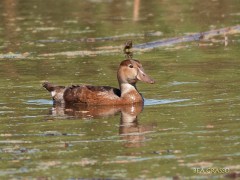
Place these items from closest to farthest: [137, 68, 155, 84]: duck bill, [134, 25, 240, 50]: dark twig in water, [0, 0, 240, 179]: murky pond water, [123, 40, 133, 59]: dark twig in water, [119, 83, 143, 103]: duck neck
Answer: [0, 0, 240, 179]: murky pond water < [119, 83, 143, 103]: duck neck < [137, 68, 155, 84]: duck bill < [123, 40, 133, 59]: dark twig in water < [134, 25, 240, 50]: dark twig in water

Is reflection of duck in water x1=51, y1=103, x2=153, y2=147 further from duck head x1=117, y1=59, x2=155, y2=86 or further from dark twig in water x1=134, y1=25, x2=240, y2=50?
dark twig in water x1=134, y1=25, x2=240, y2=50

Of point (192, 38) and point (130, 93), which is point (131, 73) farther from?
point (192, 38)

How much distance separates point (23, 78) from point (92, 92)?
2.67 meters

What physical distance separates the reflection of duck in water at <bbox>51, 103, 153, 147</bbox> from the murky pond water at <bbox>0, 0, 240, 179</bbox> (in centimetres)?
1

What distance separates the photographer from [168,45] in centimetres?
2034

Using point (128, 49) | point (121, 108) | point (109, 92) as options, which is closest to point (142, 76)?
point (109, 92)

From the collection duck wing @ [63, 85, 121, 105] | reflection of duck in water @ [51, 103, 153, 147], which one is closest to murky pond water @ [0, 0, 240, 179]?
reflection of duck in water @ [51, 103, 153, 147]

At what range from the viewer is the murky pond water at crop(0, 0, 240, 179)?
32.3 ft

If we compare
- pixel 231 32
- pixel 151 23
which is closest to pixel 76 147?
pixel 231 32

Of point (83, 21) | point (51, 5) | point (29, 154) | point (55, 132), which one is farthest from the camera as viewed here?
point (51, 5)

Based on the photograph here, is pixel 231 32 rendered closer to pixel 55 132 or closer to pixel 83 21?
pixel 83 21

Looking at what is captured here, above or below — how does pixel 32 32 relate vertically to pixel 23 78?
above

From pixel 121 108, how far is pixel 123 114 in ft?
2.02

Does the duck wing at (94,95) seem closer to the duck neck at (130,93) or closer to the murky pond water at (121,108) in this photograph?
the duck neck at (130,93)
